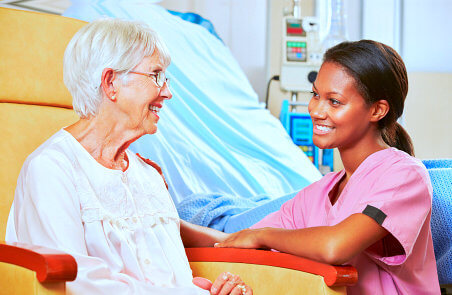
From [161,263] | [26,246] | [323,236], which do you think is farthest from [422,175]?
[26,246]

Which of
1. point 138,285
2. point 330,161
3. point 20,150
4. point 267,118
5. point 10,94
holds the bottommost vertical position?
point 330,161

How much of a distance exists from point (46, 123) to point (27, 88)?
0.37 feet

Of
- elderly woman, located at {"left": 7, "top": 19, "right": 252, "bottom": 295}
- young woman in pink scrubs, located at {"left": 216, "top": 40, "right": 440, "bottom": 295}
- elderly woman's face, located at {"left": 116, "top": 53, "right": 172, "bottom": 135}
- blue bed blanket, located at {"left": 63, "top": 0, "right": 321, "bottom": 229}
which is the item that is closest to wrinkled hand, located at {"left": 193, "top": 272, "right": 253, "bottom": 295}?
elderly woman, located at {"left": 7, "top": 19, "right": 252, "bottom": 295}

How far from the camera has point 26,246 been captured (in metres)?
1.04

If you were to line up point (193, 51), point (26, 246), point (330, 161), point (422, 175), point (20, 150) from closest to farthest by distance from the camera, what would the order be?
point (26, 246), point (422, 175), point (20, 150), point (193, 51), point (330, 161)

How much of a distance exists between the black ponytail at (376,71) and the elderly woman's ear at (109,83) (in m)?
0.53

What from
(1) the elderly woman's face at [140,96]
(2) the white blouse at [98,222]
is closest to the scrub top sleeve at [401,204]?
(2) the white blouse at [98,222]

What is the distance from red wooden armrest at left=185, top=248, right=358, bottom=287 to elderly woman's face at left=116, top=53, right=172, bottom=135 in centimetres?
35

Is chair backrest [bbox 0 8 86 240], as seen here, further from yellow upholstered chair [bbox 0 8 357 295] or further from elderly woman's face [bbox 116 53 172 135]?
elderly woman's face [bbox 116 53 172 135]

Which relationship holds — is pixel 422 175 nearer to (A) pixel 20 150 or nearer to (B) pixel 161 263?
(B) pixel 161 263

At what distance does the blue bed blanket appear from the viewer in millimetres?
2736

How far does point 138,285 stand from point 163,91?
0.45m

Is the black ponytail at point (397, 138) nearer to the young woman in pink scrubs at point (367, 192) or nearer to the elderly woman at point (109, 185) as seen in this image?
the young woman in pink scrubs at point (367, 192)

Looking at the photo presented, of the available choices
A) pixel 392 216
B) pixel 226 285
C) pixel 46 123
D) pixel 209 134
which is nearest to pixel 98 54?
pixel 46 123
